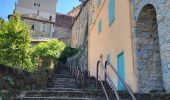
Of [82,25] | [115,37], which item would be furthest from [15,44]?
[82,25]

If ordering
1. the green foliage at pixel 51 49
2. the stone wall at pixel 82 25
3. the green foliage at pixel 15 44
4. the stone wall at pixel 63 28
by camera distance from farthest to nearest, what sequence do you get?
1. the stone wall at pixel 63 28
2. the stone wall at pixel 82 25
3. the green foliage at pixel 51 49
4. the green foliage at pixel 15 44

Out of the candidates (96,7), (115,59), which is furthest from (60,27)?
(115,59)

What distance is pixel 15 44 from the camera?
1748 cm

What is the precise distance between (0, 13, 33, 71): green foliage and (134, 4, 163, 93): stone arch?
9407 mm

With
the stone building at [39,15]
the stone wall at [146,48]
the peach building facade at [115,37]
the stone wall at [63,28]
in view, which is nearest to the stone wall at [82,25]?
the stone wall at [63,28]

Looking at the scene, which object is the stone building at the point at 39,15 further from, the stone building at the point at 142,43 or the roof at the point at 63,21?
the stone building at the point at 142,43

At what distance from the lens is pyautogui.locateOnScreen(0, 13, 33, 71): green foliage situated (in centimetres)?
1635

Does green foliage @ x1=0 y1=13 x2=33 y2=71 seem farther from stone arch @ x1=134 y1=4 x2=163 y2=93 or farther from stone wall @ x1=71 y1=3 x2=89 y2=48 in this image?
stone arch @ x1=134 y1=4 x2=163 y2=93

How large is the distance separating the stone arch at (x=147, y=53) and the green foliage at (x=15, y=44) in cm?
941

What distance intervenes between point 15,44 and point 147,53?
38.0 feet

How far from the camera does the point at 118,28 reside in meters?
10.1

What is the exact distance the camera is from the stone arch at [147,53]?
25.6 ft

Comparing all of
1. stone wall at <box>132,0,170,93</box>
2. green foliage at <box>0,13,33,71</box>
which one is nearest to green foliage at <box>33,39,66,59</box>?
green foliage at <box>0,13,33,71</box>

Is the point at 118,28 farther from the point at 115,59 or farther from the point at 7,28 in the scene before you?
the point at 7,28
